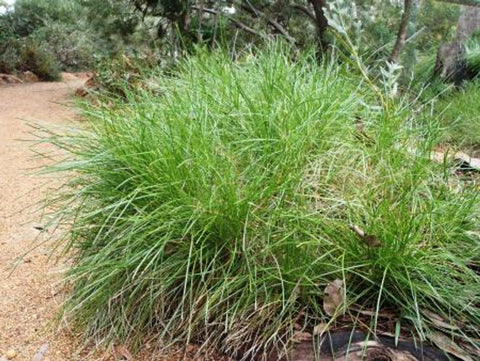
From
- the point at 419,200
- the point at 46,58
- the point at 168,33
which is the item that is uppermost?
the point at 419,200

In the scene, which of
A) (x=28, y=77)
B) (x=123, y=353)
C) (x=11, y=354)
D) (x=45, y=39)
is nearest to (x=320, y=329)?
(x=123, y=353)

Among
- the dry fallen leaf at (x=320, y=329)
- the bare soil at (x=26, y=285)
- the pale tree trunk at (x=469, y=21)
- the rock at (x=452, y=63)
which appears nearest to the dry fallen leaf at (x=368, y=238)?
the dry fallen leaf at (x=320, y=329)

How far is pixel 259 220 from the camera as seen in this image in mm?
1394

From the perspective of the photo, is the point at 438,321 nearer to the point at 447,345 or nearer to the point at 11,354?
the point at 447,345

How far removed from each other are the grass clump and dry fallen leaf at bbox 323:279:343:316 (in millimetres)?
24

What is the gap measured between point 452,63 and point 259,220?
5.36 m

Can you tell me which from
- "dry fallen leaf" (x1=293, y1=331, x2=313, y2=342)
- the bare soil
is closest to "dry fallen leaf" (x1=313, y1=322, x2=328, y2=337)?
"dry fallen leaf" (x1=293, y1=331, x2=313, y2=342)

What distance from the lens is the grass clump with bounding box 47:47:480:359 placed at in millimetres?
1308

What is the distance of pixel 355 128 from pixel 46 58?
10487 millimetres

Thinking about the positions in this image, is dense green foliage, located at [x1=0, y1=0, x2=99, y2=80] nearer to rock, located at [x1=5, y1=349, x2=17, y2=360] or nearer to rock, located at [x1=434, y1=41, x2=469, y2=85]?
rock, located at [x1=434, y1=41, x2=469, y2=85]

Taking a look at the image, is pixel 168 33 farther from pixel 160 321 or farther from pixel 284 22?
pixel 160 321

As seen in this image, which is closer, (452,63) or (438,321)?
(438,321)

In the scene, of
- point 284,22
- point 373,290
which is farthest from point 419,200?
point 284,22

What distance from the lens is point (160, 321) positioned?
145cm
